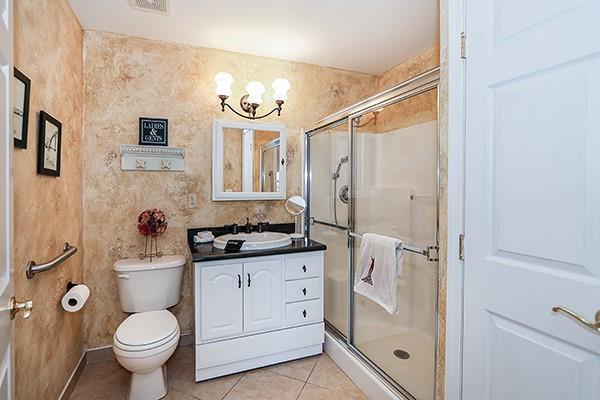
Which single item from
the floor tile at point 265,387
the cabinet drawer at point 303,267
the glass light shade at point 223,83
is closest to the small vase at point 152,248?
the cabinet drawer at point 303,267

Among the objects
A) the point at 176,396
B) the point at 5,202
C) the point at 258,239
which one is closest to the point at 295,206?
the point at 258,239

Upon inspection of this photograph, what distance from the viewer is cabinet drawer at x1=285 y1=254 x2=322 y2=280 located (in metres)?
2.24

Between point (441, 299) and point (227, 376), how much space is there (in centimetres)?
156

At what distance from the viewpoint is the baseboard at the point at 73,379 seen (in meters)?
1.84

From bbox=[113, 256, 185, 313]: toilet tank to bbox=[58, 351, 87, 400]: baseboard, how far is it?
1.54 feet

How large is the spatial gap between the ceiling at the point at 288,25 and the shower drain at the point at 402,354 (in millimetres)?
2144

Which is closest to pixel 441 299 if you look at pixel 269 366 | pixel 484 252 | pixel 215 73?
pixel 484 252

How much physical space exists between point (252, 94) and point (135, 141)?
38.0 inches

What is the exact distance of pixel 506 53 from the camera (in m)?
1.01

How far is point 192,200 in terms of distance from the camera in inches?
97.5

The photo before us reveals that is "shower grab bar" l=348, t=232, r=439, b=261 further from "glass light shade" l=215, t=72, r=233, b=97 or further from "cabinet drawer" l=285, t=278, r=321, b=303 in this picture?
"glass light shade" l=215, t=72, r=233, b=97

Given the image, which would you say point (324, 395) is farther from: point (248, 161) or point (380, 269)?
point (248, 161)

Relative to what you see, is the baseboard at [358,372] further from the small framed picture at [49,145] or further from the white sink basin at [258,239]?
the small framed picture at [49,145]

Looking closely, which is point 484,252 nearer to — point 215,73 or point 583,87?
point 583,87
